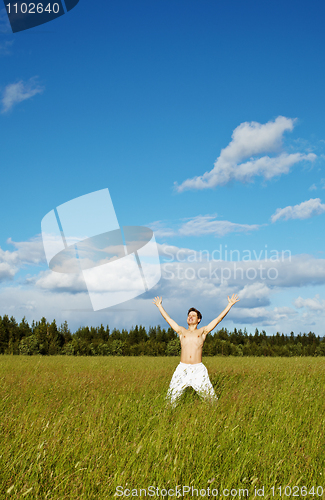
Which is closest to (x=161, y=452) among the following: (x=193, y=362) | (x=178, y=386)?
(x=178, y=386)

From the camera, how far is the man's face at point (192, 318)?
6831 millimetres

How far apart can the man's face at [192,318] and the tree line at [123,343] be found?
4311 cm

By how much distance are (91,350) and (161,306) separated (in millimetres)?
46928

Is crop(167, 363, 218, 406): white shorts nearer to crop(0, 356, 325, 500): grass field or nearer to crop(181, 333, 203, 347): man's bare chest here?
crop(0, 356, 325, 500): grass field

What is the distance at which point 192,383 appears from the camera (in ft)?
21.0

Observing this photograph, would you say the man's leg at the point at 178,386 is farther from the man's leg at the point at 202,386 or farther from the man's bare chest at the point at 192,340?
the man's bare chest at the point at 192,340

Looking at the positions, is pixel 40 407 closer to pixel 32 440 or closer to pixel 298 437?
pixel 32 440

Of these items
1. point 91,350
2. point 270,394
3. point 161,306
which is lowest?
point 91,350

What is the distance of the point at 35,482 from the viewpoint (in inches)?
124

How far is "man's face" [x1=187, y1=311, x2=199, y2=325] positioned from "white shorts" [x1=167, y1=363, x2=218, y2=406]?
0.83 meters

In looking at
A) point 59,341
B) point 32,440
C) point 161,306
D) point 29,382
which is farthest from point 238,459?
point 59,341

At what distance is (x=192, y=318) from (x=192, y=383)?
4.04 ft

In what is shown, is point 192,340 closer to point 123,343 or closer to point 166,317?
point 166,317

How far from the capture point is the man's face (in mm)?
6831
